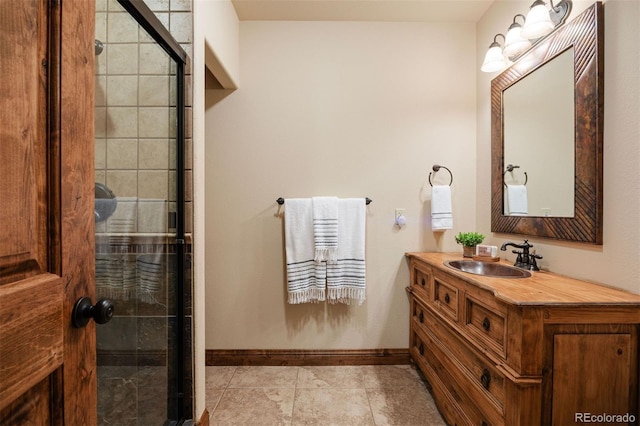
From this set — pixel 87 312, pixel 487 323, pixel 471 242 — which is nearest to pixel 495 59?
pixel 471 242

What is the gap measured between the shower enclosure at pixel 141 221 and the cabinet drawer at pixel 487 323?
1302 millimetres

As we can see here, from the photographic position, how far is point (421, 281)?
1854mm

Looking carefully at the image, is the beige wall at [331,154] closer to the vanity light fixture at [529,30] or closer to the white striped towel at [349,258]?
the white striped towel at [349,258]

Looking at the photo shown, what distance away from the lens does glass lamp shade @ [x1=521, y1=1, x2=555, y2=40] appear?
1.31 m

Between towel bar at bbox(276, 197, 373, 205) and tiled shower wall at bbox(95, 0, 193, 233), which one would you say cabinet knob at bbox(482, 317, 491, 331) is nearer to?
towel bar at bbox(276, 197, 373, 205)

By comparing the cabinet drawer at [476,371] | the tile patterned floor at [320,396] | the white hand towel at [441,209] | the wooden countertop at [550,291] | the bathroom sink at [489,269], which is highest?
the white hand towel at [441,209]

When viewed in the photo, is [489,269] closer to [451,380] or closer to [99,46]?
[451,380]

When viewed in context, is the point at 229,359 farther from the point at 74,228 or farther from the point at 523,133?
the point at 523,133

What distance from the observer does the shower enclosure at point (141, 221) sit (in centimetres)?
95

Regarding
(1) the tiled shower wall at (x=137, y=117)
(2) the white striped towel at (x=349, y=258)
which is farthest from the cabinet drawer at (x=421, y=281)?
(1) the tiled shower wall at (x=137, y=117)

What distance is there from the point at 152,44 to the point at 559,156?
1910 millimetres

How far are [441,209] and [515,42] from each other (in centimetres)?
103

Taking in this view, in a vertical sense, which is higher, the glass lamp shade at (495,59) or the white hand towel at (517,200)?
the glass lamp shade at (495,59)

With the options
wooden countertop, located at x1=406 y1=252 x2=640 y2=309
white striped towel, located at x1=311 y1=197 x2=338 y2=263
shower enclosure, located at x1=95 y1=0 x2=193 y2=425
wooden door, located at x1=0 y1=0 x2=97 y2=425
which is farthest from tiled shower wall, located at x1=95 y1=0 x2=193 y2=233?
wooden countertop, located at x1=406 y1=252 x2=640 y2=309
